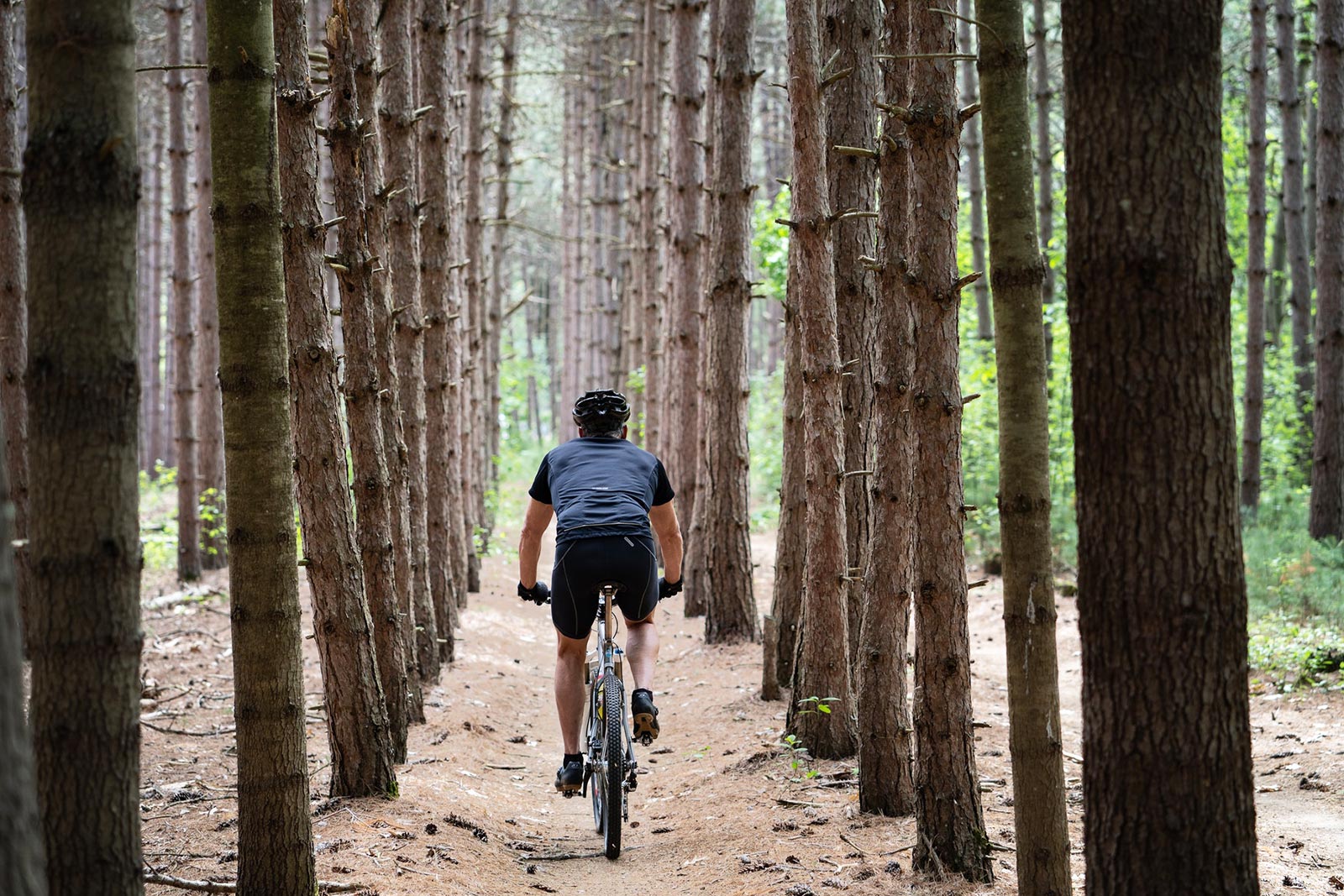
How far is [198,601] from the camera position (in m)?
12.6

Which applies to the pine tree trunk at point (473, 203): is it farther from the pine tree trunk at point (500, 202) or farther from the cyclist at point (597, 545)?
the cyclist at point (597, 545)

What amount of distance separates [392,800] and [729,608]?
566 cm

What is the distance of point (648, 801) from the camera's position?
6.98 meters

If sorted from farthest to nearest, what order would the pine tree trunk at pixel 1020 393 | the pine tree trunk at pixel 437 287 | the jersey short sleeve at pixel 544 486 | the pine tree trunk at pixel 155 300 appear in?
the pine tree trunk at pixel 155 300
the pine tree trunk at pixel 437 287
the jersey short sleeve at pixel 544 486
the pine tree trunk at pixel 1020 393

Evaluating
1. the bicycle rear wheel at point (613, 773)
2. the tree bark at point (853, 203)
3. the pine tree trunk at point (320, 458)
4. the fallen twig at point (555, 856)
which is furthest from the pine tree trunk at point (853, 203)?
the pine tree trunk at point (320, 458)

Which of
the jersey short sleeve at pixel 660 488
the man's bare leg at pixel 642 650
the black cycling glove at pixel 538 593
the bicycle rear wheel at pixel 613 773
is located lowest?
the bicycle rear wheel at pixel 613 773

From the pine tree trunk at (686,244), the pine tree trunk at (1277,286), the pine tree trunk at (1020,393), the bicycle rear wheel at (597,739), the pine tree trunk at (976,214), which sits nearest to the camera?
the pine tree trunk at (1020,393)

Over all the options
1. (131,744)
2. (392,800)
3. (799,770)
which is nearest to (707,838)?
(799,770)

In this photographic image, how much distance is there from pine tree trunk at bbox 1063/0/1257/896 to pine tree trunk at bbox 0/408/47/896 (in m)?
2.46

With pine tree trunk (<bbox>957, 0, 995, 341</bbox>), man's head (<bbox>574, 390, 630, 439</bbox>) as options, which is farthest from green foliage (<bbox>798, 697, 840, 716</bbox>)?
pine tree trunk (<bbox>957, 0, 995, 341</bbox>)

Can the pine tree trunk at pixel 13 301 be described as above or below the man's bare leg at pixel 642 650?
above

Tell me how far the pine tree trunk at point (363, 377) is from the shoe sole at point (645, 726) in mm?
1633

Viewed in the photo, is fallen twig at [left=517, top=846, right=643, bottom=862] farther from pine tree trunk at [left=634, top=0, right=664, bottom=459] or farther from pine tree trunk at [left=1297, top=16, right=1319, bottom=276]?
pine tree trunk at [left=1297, top=16, right=1319, bottom=276]

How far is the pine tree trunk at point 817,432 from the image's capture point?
22.3 ft
